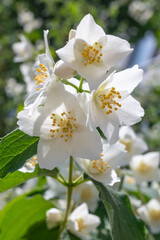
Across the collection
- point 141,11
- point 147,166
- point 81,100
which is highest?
point 81,100

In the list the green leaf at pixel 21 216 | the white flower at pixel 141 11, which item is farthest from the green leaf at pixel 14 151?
the white flower at pixel 141 11

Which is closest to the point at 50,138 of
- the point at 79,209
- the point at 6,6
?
the point at 79,209

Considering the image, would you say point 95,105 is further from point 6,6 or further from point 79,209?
point 6,6

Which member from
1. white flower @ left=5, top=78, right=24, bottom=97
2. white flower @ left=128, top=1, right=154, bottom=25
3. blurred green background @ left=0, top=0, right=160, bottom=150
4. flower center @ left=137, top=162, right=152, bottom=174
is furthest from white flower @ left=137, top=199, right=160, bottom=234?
white flower @ left=128, top=1, right=154, bottom=25

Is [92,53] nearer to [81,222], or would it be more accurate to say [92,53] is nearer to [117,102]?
[117,102]

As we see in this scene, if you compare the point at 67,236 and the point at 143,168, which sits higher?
the point at 67,236

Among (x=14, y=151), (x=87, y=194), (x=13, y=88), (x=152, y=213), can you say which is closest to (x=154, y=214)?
(x=152, y=213)

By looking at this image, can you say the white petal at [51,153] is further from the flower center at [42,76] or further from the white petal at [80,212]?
the white petal at [80,212]
